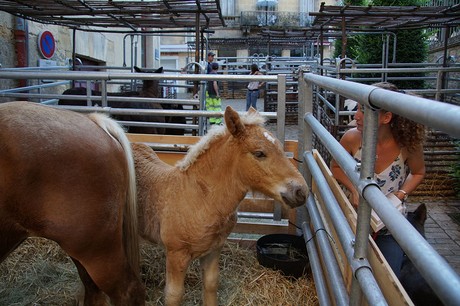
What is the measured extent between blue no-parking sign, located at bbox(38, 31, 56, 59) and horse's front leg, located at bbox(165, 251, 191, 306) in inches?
294

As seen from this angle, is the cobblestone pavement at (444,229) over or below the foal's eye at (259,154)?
below

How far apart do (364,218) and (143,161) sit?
2005mm

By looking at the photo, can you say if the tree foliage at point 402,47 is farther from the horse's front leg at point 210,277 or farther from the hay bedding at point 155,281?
the horse's front leg at point 210,277

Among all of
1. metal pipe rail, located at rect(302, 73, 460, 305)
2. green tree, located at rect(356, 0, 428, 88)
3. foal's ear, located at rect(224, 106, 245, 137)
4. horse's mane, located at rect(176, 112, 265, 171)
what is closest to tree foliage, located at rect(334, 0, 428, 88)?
green tree, located at rect(356, 0, 428, 88)

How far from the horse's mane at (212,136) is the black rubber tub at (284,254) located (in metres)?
1.12

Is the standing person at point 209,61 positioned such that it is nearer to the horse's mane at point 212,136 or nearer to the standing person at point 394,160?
the horse's mane at point 212,136

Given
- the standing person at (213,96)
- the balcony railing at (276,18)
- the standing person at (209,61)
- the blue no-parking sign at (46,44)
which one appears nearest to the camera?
the blue no-parking sign at (46,44)

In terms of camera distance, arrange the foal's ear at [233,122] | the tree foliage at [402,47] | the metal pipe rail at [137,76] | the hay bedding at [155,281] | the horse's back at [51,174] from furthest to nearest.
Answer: the tree foliage at [402,47] → the metal pipe rail at [137,76] → the hay bedding at [155,281] → the foal's ear at [233,122] → the horse's back at [51,174]

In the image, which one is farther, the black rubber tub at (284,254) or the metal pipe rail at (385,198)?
the black rubber tub at (284,254)

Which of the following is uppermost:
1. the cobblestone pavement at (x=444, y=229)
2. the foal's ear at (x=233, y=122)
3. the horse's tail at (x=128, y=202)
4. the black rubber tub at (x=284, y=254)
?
the foal's ear at (x=233, y=122)

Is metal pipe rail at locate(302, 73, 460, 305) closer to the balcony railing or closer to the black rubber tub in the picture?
the black rubber tub

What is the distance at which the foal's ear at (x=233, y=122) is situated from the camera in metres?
2.51

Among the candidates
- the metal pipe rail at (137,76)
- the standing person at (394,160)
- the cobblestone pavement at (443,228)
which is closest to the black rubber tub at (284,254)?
the standing person at (394,160)

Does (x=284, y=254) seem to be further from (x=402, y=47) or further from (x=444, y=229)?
(x=402, y=47)
